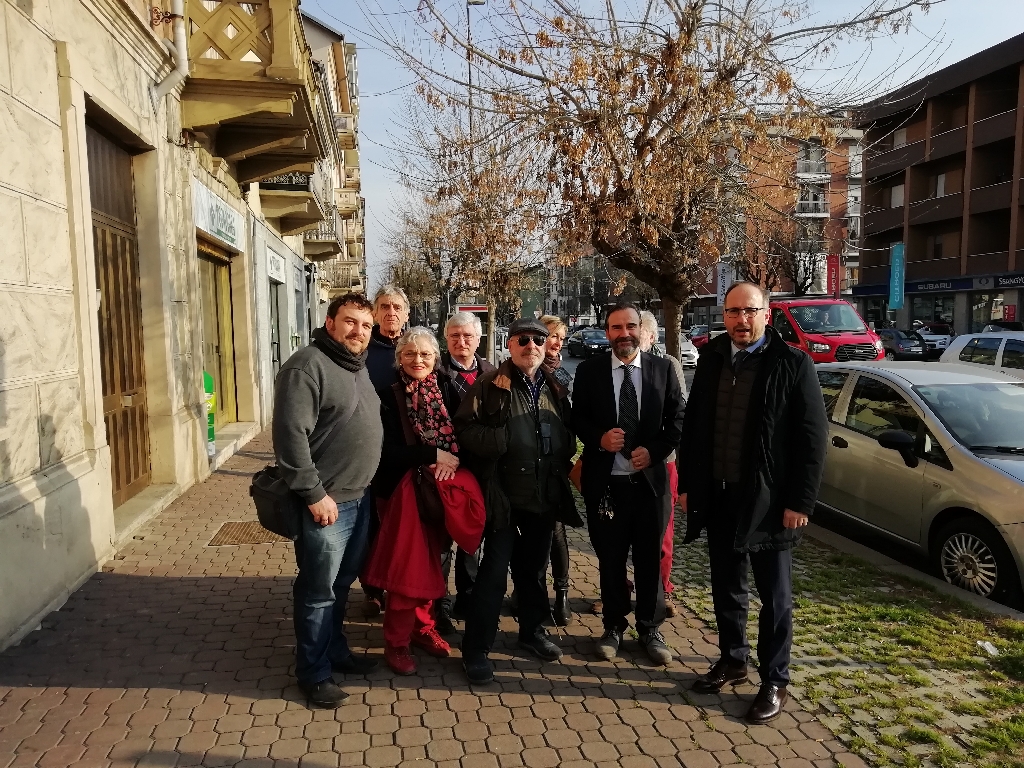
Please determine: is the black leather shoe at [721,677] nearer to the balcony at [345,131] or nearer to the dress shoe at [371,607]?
the dress shoe at [371,607]

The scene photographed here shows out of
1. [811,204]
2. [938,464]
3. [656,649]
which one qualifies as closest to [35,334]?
[656,649]

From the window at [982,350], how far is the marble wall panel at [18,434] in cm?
1348

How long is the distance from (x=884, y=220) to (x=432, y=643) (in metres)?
48.7

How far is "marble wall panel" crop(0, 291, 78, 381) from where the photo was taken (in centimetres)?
427

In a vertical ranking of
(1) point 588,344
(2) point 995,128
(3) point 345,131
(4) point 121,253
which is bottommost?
(1) point 588,344

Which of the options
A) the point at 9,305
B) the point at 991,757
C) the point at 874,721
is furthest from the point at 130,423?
the point at 991,757

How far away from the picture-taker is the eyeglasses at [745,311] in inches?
138

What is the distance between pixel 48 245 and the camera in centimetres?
479

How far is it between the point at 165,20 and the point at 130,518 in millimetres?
4876

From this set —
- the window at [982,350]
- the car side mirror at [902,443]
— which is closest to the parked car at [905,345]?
the window at [982,350]

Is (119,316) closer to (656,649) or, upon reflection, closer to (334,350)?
(334,350)

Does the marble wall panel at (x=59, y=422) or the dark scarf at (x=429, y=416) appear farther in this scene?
the marble wall panel at (x=59, y=422)

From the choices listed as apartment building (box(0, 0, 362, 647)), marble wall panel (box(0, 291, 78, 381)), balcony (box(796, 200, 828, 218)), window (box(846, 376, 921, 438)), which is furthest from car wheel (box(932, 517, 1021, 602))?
marble wall panel (box(0, 291, 78, 381))

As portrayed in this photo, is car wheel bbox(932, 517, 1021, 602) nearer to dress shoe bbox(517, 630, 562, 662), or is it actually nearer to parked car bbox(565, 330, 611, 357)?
dress shoe bbox(517, 630, 562, 662)
